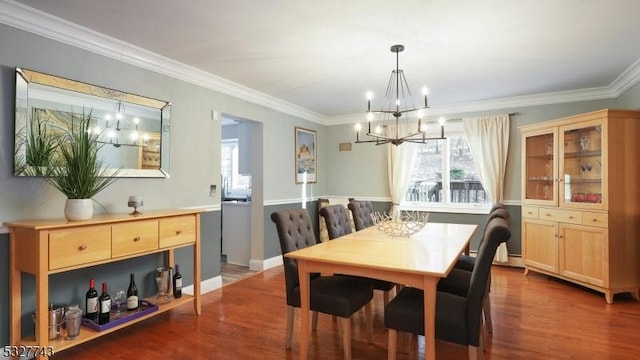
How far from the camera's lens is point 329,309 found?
2277 mm

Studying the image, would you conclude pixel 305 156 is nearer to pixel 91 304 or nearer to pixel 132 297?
pixel 132 297

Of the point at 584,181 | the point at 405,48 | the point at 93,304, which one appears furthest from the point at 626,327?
the point at 93,304

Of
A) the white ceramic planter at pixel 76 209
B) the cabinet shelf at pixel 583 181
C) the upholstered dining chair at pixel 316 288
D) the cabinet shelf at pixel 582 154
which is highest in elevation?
the cabinet shelf at pixel 582 154

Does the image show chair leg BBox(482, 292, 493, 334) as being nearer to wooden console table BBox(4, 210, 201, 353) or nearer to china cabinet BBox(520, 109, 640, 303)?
china cabinet BBox(520, 109, 640, 303)

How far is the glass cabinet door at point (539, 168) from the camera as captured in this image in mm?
4273

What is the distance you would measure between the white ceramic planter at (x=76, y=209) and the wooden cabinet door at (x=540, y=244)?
15.5 feet

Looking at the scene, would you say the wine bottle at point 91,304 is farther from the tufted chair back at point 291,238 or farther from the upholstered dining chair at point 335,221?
the upholstered dining chair at point 335,221

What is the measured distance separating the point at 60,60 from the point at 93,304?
6.06 feet

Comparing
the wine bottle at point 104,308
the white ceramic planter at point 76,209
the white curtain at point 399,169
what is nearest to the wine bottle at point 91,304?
the wine bottle at point 104,308

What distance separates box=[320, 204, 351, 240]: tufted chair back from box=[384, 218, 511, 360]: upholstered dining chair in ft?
4.09

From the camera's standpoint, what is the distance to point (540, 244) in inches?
168

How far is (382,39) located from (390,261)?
1.85 m

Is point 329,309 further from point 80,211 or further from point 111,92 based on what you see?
point 111,92

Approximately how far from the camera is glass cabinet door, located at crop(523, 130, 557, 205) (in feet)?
14.0
